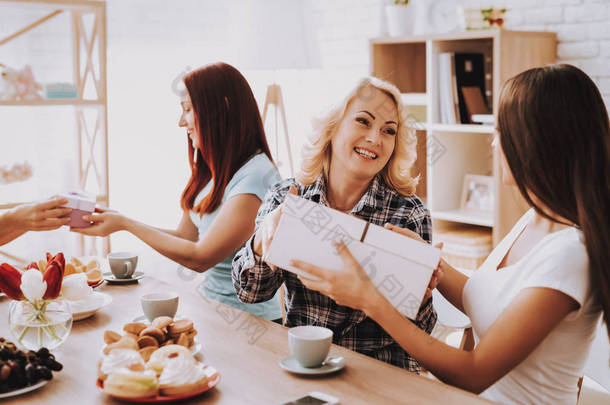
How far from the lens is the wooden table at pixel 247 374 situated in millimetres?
1212

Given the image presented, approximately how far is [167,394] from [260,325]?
458 millimetres

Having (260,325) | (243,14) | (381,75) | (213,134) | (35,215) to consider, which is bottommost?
(260,325)

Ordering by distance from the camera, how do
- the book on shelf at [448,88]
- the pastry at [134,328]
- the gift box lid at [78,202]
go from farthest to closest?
1. the book on shelf at [448,88]
2. the gift box lid at [78,202]
3. the pastry at [134,328]

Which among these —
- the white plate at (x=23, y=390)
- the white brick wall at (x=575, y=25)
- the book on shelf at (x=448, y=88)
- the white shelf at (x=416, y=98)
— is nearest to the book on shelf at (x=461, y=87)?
the book on shelf at (x=448, y=88)

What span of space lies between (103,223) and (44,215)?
7.5 inches

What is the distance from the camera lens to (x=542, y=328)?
134cm

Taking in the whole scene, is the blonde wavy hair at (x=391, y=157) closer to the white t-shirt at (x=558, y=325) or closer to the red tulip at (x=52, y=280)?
the white t-shirt at (x=558, y=325)

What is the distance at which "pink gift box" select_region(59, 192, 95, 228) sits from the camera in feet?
6.93

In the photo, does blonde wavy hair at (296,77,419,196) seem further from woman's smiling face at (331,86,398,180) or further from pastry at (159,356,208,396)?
A: pastry at (159,356,208,396)

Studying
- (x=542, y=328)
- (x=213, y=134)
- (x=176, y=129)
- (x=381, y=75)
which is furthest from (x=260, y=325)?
(x=176, y=129)

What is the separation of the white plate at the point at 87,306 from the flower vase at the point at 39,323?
0.64 ft

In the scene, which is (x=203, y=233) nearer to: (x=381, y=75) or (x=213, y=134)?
(x=213, y=134)

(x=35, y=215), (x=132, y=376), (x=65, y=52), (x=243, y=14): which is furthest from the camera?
(x=243, y=14)

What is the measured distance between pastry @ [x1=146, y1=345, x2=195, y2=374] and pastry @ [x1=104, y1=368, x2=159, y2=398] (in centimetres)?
3
